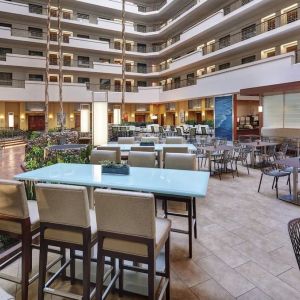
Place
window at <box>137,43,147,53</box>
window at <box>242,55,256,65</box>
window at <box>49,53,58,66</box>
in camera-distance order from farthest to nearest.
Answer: window at <box>137,43,147,53</box>
window at <box>49,53,58,66</box>
window at <box>242,55,256,65</box>

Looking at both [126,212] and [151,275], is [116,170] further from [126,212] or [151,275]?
[151,275]

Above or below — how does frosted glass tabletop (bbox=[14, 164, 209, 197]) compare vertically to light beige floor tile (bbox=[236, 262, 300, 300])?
above

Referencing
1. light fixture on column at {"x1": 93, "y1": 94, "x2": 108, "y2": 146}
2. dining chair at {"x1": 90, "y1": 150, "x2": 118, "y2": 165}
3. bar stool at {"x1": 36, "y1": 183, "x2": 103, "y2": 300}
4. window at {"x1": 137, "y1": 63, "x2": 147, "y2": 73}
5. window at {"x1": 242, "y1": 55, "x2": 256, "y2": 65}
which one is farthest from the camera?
window at {"x1": 137, "y1": 63, "x2": 147, "y2": 73}

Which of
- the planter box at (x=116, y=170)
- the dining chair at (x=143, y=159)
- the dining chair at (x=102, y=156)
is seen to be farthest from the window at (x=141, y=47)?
the planter box at (x=116, y=170)

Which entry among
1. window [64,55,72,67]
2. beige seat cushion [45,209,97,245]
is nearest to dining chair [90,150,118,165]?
beige seat cushion [45,209,97,245]

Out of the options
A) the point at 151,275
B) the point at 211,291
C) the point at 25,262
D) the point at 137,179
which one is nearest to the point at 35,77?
the point at 137,179

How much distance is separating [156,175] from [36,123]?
23246 millimetres

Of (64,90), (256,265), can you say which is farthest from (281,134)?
(64,90)

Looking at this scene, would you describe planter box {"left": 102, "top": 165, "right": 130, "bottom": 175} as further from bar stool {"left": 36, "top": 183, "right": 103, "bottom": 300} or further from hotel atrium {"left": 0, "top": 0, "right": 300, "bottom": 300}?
bar stool {"left": 36, "top": 183, "right": 103, "bottom": 300}

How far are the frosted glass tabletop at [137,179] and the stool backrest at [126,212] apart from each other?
0.61 metres

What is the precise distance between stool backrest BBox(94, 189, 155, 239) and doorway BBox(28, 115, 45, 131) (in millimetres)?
23644

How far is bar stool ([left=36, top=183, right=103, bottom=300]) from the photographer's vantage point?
2.06 m

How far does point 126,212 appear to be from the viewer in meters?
1.92

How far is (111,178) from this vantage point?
3.00 metres
